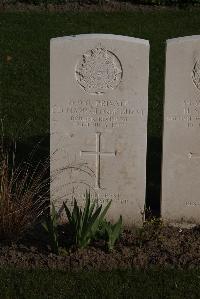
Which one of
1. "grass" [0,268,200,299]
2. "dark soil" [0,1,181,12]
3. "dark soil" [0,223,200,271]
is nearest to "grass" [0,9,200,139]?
"dark soil" [0,1,181,12]

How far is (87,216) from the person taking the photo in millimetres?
5590

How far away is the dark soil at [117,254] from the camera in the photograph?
5.56 metres

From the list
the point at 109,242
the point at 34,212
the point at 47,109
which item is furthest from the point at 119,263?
the point at 47,109

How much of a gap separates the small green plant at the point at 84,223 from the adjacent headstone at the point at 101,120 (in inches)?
19.1

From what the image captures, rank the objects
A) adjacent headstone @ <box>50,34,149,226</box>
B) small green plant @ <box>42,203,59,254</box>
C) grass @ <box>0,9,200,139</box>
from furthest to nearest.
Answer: grass @ <box>0,9,200,139</box> < adjacent headstone @ <box>50,34,149,226</box> < small green plant @ <box>42,203,59,254</box>

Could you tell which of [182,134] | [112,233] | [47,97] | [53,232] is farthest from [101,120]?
[47,97]

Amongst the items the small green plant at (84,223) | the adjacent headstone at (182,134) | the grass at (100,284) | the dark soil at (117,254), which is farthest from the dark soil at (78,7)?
the grass at (100,284)

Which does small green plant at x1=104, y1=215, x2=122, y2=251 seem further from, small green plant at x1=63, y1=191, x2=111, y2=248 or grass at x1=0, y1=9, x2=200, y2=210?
grass at x1=0, y1=9, x2=200, y2=210

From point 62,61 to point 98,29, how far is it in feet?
24.2

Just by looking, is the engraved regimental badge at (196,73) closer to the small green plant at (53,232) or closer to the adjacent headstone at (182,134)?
the adjacent headstone at (182,134)

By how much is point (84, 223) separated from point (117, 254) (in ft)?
1.24

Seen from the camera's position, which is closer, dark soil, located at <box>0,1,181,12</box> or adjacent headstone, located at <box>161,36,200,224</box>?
adjacent headstone, located at <box>161,36,200,224</box>

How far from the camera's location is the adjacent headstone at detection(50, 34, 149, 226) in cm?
588

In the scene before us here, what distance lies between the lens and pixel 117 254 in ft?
18.6
